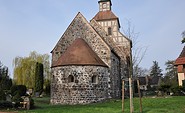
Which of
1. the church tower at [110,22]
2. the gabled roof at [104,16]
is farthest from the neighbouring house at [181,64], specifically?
the gabled roof at [104,16]

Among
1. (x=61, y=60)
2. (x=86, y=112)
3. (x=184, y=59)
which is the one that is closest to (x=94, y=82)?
(x=61, y=60)

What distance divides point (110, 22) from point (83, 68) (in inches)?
485

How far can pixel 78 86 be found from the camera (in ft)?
69.6

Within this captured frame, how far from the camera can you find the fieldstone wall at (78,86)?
69.5ft

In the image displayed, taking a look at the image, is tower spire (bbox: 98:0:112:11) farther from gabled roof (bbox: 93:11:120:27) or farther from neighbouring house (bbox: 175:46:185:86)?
neighbouring house (bbox: 175:46:185:86)

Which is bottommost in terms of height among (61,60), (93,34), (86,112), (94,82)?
(86,112)

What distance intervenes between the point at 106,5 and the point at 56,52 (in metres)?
12.9

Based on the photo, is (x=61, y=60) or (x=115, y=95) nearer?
(x=61, y=60)

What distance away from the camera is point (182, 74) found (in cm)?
3139

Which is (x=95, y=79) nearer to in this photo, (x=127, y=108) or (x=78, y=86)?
(x=78, y=86)

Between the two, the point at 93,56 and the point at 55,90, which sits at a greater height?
the point at 93,56

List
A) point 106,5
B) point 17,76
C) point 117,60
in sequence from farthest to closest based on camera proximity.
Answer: point 17,76, point 106,5, point 117,60

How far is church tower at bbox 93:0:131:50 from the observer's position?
1161 inches

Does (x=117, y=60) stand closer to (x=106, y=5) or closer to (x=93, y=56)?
(x=93, y=56)
